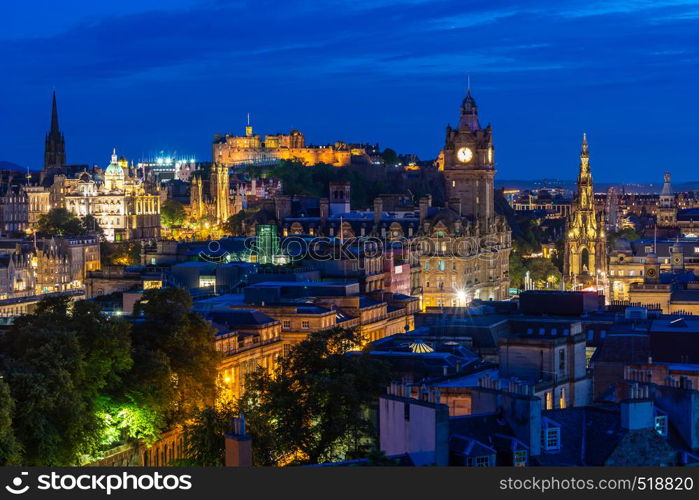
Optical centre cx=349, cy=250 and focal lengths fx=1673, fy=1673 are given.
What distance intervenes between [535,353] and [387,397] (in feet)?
49.2

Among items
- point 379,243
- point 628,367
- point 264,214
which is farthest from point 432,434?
point 264,214

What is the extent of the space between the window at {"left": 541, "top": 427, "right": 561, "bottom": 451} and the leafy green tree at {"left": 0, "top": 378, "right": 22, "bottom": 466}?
54.5ft

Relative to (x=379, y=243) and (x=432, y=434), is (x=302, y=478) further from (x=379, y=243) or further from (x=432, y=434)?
(x=379, y=243)

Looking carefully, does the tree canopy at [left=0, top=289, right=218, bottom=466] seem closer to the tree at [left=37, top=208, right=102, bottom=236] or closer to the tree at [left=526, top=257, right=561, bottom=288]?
the tree at [left=526, top=257, right=561, bottom=288]

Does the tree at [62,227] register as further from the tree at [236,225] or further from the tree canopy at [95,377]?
the tree canopy at [95,377]

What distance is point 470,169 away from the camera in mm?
161500

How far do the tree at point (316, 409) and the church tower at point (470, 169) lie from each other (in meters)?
96.1

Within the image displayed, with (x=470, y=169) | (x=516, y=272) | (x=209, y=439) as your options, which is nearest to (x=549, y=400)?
(x=209, y=439)

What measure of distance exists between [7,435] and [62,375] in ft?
18.2

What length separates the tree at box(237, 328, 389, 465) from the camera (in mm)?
55812

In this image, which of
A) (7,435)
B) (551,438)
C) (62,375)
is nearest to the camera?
(551,438)

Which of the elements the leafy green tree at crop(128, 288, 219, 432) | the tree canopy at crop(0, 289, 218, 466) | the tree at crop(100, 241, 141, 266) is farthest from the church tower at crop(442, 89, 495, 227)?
the leafy green tree at crop(128, 288, 219, 432)

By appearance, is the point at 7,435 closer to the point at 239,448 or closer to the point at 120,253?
the point at 239,448

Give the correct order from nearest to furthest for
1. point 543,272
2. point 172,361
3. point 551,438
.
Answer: point 551,438, point 172,361, point 543,272
